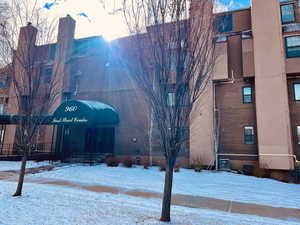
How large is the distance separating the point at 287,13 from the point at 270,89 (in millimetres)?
6465

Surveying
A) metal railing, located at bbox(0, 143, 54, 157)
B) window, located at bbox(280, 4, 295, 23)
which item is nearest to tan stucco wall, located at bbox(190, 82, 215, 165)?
window, located at bbox(280, 4, 295, 23)

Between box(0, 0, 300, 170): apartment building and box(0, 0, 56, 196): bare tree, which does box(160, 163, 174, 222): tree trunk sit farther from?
box(0, 0, 300, 170): apartment building

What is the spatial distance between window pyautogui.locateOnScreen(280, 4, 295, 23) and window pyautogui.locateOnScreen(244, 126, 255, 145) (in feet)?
27.8

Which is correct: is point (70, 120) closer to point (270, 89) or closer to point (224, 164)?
point (224, 164)

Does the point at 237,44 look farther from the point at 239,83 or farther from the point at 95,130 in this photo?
the point at 95,130

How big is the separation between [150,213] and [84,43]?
20.2m

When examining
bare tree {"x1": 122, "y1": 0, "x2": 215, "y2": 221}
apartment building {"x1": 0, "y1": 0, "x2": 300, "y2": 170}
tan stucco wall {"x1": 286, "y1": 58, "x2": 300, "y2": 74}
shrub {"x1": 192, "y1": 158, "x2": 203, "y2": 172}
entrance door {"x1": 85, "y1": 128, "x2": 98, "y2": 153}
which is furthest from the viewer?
entrance door {"x1": 85, "y1": 128, "x2": 98, "y2": 153}

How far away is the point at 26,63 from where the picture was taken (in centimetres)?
629

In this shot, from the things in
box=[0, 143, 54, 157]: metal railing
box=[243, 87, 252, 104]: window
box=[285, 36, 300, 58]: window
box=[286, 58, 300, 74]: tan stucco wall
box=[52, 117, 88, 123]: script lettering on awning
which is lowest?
box=[0, 143, 54, 157]: metal railing

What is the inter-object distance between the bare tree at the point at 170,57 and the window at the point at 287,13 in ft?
45.5

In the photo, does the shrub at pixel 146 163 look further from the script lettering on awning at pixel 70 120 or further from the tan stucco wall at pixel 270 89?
the tan stucco wall at pixel 270 89

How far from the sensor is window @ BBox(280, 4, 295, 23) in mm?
14152

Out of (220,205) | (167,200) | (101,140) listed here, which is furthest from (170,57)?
(101,140)

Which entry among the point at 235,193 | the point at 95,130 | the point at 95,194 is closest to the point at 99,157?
the point at 95,130
